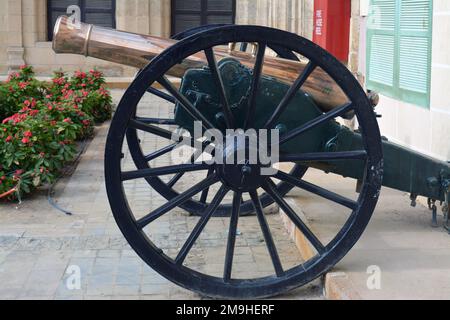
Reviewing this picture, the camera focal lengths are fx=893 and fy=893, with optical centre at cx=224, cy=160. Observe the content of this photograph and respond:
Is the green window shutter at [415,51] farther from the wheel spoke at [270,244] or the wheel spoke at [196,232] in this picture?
the wheel spoke at [196,232]

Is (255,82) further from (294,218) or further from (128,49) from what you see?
(128,49)

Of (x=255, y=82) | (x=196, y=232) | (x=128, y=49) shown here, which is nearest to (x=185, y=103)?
(x=255, y=82)

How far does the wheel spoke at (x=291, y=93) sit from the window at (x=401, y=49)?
2.20 metres

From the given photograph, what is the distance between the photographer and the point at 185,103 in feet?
15.1

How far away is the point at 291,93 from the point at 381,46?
10.9 feet

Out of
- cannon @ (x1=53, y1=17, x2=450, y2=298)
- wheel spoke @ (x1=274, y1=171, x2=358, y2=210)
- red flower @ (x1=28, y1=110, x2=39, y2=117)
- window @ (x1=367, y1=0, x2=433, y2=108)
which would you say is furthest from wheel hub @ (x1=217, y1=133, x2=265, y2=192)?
red flower @ (x1=28, y1=110, x2=39, y2=117)

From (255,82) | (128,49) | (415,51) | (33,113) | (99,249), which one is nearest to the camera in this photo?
(255,82)

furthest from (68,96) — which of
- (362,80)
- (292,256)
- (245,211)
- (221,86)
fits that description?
(221,86)

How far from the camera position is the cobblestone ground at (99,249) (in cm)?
501

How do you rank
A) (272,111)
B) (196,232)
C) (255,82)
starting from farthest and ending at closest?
(272,111) → (196,232) → (255,82)

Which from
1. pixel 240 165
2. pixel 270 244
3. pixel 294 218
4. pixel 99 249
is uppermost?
pixel 240 165

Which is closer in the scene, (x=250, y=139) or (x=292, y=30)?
(x=250, y=139)

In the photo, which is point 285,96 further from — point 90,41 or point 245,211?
point 245,211
